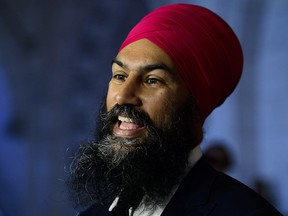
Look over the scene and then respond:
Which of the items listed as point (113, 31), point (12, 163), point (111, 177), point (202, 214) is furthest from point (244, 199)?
point (113, 31)

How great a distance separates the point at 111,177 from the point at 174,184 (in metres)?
0.24

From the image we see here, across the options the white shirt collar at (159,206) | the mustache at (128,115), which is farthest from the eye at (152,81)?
the white shirt collar at (159,206)

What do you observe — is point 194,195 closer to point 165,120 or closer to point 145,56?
point 165,120

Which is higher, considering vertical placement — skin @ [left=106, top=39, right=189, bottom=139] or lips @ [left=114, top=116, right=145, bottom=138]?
skin @ [left=106, top=39, right=189, bottom=139]

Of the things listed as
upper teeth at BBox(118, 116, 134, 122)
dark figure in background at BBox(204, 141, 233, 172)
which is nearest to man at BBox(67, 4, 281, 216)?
upper teeth at BBox(118, 116, 134, 122)

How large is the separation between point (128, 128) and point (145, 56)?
0.28m

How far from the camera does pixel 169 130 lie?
219 centimetres

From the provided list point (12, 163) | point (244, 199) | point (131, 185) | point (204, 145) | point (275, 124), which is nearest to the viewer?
point (244, 199)

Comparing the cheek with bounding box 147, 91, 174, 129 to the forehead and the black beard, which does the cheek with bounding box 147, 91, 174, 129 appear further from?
the forehead

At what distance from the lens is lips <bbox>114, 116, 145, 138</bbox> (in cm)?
210

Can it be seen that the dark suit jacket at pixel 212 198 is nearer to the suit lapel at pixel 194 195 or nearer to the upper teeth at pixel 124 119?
the suit lapel at pixel 194 195

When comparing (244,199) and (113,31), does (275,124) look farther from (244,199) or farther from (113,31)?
(244,199)

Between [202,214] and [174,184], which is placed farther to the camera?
[174,184]

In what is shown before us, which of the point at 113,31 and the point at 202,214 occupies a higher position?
the point at 202,214
